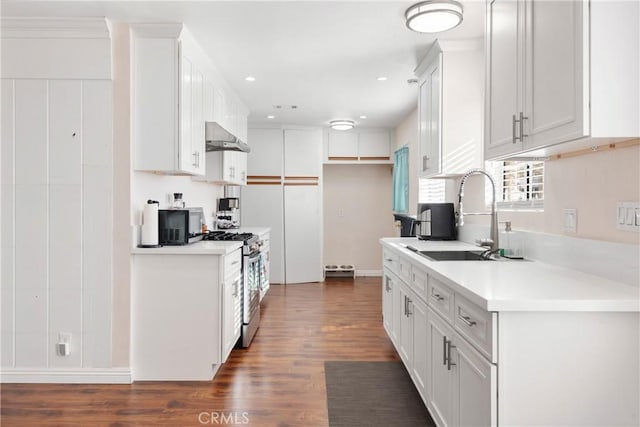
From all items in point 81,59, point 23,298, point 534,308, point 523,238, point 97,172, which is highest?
point 81,59

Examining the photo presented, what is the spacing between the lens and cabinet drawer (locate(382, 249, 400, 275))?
3150 millimetres

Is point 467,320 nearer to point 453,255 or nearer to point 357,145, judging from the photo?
point 453,255

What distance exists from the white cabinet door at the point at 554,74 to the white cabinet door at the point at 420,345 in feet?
3.57

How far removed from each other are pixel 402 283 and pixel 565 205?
1.18m

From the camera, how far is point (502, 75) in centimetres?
205

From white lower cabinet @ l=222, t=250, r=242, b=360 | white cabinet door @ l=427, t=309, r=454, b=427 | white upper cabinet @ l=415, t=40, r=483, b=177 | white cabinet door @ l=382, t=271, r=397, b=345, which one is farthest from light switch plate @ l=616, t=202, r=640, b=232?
white lower cabinet @ l=222, t=250, r=242, b=360

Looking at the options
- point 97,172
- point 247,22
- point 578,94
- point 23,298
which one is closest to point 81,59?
point 97,172

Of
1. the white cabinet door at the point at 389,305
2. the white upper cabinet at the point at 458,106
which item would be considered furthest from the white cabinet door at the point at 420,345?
the white upper cabinet at the point at 458,106

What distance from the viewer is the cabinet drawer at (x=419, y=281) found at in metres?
2.32

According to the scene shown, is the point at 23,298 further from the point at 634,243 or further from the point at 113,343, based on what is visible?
Answer: the point at 634,243

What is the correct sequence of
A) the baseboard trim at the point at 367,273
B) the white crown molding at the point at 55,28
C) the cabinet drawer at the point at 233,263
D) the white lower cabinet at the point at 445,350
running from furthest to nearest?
the baseboard trim at the point at 367,273 < the cabinet drawer at the point at 233,263 < the white crown molding at the point at 55,28 < the white lower cabinet at the point at 445,350

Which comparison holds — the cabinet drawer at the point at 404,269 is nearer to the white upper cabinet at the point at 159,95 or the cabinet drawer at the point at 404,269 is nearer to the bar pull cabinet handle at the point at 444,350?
the bar pull cabinet handle at the point at 444,350

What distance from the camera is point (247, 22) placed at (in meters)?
2.92

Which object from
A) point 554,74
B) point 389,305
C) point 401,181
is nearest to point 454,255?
point 389,305
